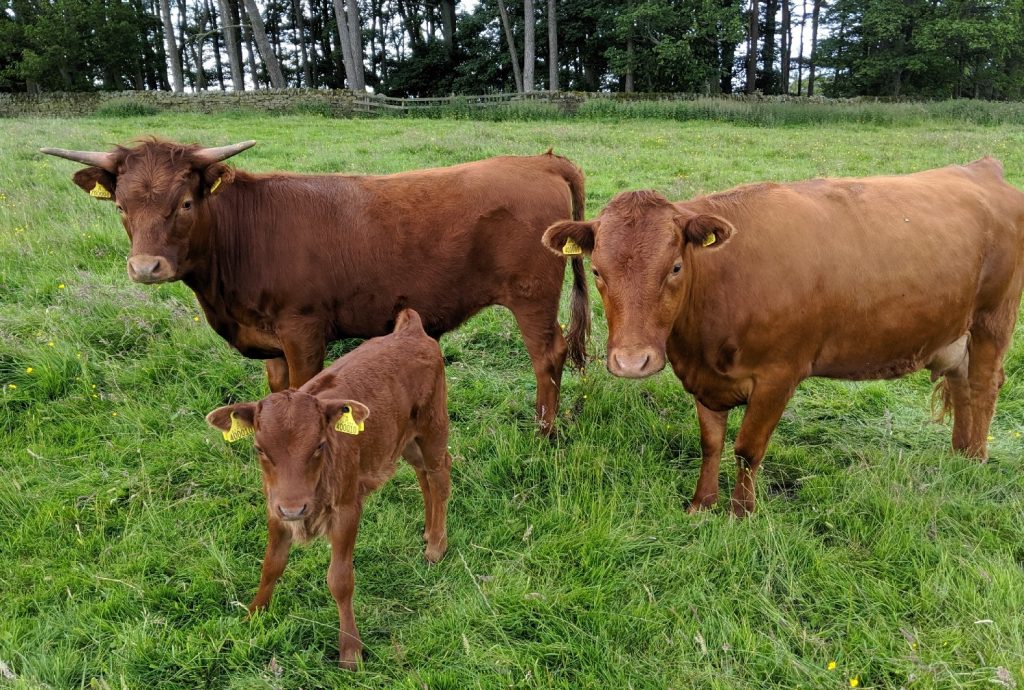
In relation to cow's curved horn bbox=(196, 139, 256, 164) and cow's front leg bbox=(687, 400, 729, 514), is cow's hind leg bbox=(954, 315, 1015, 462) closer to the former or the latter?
cow's front leg bbox=(687, 400, 729, 514)

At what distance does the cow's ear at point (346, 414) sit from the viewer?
2891mm

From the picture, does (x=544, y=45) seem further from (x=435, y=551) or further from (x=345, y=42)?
(x=435, y=551)

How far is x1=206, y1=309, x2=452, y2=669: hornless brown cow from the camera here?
2.80 m

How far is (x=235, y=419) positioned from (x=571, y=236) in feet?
6.57

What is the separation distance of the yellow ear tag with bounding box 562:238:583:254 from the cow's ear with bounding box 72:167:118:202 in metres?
2.95

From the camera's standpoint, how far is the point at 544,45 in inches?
1711

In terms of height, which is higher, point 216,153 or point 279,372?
point 216,153

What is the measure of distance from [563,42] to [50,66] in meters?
28.8

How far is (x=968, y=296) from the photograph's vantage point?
14.6 ft

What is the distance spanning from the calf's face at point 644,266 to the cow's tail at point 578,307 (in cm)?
174

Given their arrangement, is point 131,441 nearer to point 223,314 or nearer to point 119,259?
point 223,314

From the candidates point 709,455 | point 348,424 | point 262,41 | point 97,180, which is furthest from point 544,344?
point 262,41

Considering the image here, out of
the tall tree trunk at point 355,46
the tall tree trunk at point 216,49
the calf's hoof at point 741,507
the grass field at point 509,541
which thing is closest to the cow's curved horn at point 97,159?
the grass field at point 509,541

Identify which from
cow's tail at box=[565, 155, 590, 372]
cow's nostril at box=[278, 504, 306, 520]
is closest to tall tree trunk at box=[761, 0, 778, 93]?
cow's tail at box=[565, 155, 590, 372]
